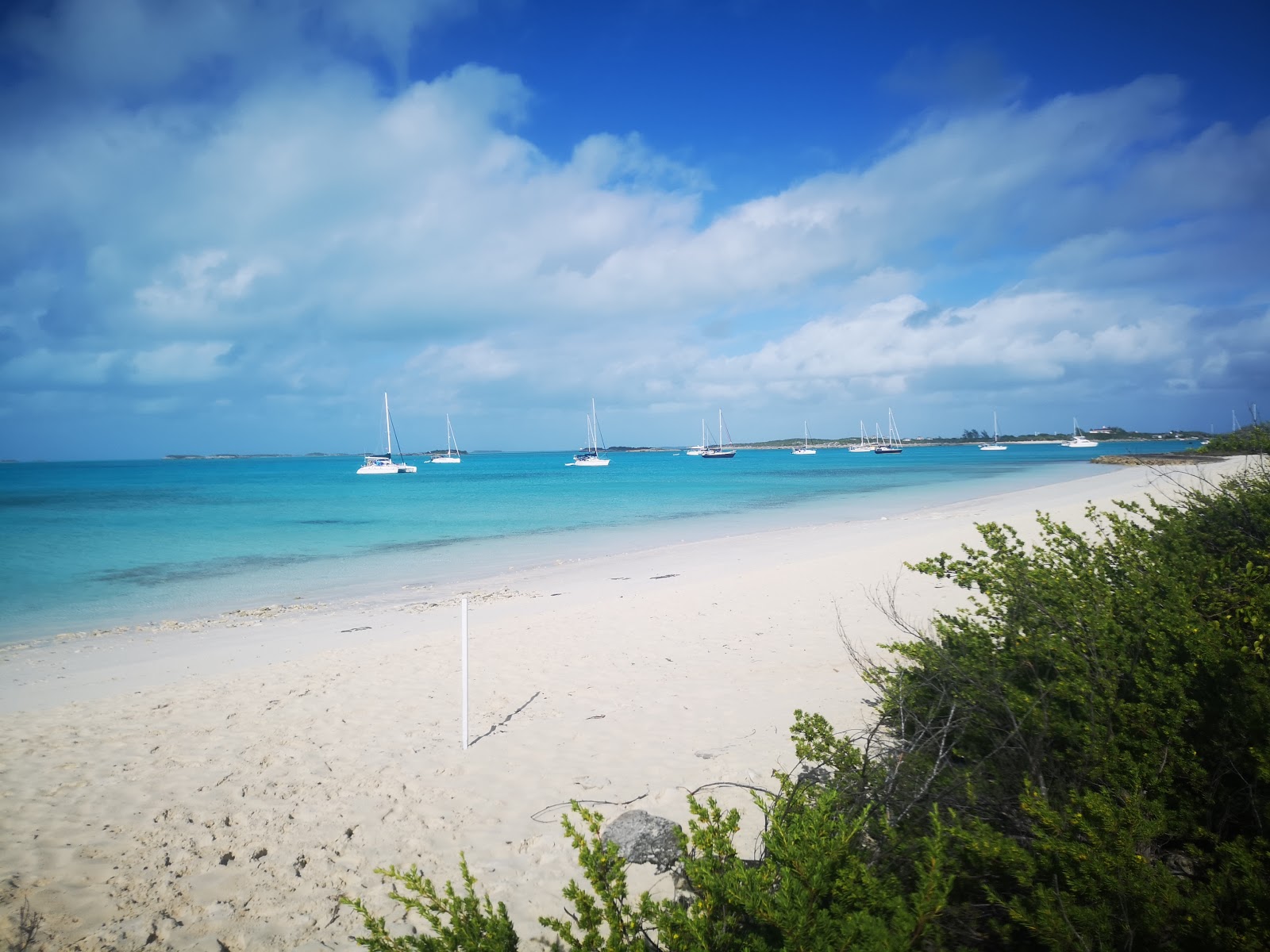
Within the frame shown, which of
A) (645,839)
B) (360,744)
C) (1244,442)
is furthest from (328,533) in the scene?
(1244,442)

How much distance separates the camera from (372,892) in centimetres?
409

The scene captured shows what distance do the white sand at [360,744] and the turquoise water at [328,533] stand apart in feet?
14.4

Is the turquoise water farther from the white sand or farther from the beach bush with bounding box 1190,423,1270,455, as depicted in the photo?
the beach bush with bounding box 1190,423,1270,455

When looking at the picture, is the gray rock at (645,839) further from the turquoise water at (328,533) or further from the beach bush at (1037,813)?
the turquoise water at (328,533)

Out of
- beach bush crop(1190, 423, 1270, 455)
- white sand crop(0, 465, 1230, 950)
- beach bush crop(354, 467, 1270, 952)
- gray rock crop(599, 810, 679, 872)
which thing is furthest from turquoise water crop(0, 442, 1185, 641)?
beach bush crop(1190, 423, 1270, 455)

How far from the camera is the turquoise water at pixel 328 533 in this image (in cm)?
1620

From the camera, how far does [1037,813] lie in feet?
8.73

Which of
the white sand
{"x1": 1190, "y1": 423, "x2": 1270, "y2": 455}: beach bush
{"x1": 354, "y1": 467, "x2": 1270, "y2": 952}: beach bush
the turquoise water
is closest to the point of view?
{"x1": 354, "y1": 467, "x2": 1270, "y2": 952}: beach bush

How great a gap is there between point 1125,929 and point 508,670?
7217 millimetres

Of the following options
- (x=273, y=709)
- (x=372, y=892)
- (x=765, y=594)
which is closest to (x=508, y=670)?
(x=273, y=709)

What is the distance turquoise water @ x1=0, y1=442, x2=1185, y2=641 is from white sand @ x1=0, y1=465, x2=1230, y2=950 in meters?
4.39

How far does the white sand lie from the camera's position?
4148mm

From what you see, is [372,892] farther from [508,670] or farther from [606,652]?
[606,652]

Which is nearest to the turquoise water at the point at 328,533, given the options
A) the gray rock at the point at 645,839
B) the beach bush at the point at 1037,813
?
the gray rock at the point at 645,839
